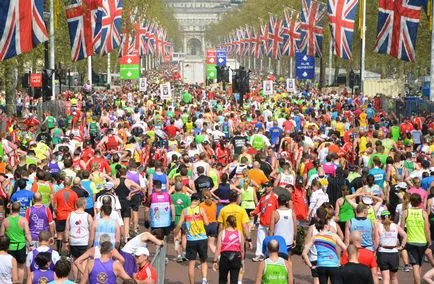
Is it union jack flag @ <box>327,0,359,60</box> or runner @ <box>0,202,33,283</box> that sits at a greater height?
union jack flag @ <box>327,0,359,60</box>

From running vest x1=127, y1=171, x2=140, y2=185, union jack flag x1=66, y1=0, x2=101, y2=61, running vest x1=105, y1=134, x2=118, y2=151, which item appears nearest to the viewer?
running vest x1=127, y1=171, x2=140, y2=185

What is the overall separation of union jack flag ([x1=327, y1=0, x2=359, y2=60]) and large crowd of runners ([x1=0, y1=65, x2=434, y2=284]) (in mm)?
17068

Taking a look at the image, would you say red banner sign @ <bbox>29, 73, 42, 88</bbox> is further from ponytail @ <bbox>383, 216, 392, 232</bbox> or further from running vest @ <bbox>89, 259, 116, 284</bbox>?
running vest @ <bbox>89, 259, 116, 284</bbox>

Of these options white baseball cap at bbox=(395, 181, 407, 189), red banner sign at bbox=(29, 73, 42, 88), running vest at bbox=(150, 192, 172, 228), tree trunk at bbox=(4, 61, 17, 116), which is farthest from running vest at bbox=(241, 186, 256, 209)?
tree trunk at bbox=(4, 61, 17, 116)

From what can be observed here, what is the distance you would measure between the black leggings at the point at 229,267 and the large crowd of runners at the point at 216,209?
0.01m

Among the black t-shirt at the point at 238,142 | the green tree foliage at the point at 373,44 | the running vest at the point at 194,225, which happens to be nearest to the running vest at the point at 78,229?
the running vest at the point at 194,225

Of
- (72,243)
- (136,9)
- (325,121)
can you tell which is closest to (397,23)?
(325,121)

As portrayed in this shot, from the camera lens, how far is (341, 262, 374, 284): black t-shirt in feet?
34.1

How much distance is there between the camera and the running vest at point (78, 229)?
13.8 metres

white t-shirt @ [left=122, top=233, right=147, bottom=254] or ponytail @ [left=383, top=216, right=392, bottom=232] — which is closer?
white t-shirt @ [left=122, top=233, right=147, bottom=254]

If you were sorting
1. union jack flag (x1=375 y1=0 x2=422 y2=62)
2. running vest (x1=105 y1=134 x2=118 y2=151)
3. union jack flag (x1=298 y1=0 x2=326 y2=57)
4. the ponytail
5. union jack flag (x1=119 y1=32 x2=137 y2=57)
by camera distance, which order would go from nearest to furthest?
1. the ponytail
2. running vest (x1=105 y1=134 x2=118 y2=151)
3. union jack flag (x1=375 y1=0 x2=422 y2=62)
4. union jack flag (x1=298 y1=0 x2=326 y2=57)
5. union jack flag (x1=119 y1=32 x2=137 y2=57)

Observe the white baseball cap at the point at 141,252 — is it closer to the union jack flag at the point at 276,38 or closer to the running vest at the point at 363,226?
the running vest at the point at 363,226

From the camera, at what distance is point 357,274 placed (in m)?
10.4

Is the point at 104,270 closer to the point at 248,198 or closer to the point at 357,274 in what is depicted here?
the point at 357,274
